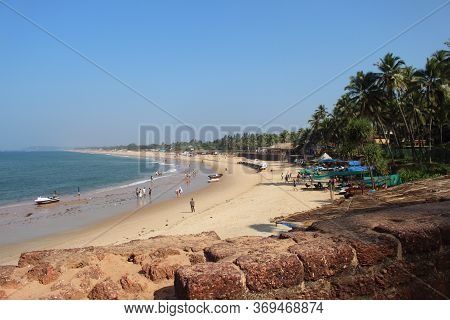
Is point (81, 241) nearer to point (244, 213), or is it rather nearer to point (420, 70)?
point (244, 213)

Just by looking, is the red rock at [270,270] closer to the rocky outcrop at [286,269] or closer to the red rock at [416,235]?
the rocky outcrop at [286,269]

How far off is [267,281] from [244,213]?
78.7 ft

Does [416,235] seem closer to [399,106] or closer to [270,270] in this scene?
[270,270]

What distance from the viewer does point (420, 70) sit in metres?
43.8

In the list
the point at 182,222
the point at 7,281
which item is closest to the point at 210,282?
the point at 7,281

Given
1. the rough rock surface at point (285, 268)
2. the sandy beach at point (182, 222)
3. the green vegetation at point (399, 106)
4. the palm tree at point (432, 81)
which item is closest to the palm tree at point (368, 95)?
the green vegetation at point (399, 106)

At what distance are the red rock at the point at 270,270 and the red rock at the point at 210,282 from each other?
0.08 m

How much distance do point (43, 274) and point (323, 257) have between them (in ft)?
8.36

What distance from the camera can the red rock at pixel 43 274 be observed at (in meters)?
3.63

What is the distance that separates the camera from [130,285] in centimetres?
341

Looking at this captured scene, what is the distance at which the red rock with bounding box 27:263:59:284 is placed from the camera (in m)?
3.63

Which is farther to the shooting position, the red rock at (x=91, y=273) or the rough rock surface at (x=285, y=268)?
the red rock at (x=91, y=273)

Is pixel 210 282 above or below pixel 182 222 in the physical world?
above
